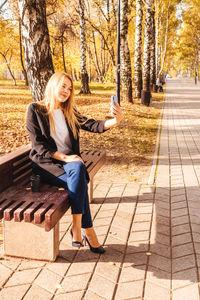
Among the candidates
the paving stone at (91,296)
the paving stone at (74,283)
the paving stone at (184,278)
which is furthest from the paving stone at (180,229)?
the paving stone at (91,296)

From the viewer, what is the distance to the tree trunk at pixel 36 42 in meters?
6.66

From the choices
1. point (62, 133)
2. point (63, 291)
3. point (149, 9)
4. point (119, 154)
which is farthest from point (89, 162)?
point (149, 9)

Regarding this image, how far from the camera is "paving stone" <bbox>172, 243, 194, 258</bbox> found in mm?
3543

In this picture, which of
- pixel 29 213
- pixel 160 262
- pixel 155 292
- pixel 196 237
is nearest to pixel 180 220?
pixel 196 237

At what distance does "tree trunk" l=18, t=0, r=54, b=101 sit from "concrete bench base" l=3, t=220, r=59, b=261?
4348 mm

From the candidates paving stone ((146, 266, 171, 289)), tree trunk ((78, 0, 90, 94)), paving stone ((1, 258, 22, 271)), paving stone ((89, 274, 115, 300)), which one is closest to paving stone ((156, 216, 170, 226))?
paving stone ((146, 266, 171, 289))

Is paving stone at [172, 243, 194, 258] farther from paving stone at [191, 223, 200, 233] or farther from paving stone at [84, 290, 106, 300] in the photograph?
paving stone at [84, 290, 106, 300]

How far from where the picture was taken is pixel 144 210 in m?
4.63

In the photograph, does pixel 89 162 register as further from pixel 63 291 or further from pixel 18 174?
pixel 63 291

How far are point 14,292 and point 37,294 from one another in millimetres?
202

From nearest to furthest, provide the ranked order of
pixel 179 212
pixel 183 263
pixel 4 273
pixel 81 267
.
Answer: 1. pixel 4 273
2. pixel 81 267
3. pixel 183 263
4. pixel 179 212

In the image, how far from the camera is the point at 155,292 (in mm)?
2926

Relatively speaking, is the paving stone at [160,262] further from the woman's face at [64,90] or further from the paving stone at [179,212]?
the woman's face at [64,90]

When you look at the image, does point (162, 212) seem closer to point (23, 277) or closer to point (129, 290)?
point (129, 290)
